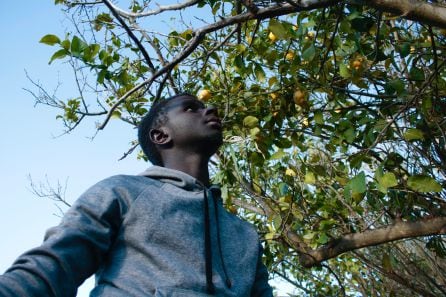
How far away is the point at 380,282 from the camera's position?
15.8ft

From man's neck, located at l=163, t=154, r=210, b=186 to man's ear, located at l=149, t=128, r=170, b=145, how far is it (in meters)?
0.08

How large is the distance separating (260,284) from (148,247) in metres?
0.45

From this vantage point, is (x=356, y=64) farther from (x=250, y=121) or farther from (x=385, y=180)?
(x=385, y=180)

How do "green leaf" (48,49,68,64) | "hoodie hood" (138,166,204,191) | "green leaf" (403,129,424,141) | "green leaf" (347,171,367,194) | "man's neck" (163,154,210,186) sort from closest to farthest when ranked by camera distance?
"hoodie hood" (138,166,204,191)
"man's neck" (163,154,210,186)
"green leaf" (347,171,367,194)
"green leaf" (48,49,68,64)
"green leaf" (403,129,424,141)

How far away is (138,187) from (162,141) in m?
0.39

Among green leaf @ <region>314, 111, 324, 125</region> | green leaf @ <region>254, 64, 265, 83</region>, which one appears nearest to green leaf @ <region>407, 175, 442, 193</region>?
green leaf @ <region>314, 111, 324, 125</region>

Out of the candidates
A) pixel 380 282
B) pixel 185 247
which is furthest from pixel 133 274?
pixel 380 282

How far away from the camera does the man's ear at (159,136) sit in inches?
71.3

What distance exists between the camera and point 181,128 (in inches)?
71.1

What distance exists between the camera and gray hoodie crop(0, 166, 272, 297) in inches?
45.9

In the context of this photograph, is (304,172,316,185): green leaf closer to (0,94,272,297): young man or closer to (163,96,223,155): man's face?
(163,96,223,155): man's face

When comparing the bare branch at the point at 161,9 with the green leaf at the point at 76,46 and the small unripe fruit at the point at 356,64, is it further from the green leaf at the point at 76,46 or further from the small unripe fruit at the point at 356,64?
the small unripe fruit at the point at 356,64

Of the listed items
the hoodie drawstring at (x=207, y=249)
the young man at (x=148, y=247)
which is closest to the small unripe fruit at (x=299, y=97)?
the young man at (x=148, y=247)

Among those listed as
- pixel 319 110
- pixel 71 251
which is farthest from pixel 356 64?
pixel 71 251
